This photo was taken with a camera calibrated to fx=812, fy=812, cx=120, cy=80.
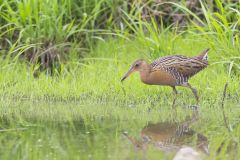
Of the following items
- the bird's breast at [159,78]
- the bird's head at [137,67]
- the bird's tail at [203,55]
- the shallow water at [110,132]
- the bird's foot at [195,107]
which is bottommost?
the shallow water at [110,132]

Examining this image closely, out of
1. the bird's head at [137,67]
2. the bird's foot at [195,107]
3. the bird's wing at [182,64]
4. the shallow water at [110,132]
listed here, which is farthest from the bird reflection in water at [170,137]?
the bird's head at [137,67]

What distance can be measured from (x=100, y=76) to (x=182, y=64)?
1.10 metres

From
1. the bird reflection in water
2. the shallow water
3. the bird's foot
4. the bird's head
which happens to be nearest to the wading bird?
the bird's head

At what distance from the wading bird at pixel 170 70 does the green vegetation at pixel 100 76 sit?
0.16 m

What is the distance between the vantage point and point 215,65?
980cm

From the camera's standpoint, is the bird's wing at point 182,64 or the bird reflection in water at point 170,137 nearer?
the bird reflection in water at point 170,137

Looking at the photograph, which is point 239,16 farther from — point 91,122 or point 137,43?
point 91,122

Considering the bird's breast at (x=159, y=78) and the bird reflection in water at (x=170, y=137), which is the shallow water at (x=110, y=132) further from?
the bird's breast at (x=159, y=78)

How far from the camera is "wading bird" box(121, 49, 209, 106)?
912 cm

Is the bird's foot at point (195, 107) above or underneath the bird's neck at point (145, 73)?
underneath

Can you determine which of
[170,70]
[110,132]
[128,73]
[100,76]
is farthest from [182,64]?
[110,132]

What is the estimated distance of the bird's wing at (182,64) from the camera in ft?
30.1

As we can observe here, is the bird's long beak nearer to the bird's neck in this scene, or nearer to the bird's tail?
the bird's neck

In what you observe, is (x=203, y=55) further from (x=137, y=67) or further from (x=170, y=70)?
(x=137, y=67)
